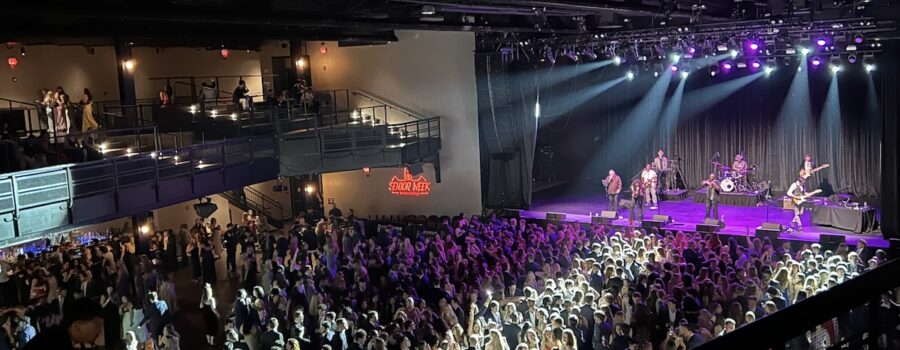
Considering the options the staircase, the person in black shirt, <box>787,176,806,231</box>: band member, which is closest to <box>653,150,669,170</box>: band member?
<box>787,176,806,231</box>: band member

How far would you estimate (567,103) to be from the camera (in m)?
25.2

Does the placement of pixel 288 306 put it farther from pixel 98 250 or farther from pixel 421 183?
pixel 421 183

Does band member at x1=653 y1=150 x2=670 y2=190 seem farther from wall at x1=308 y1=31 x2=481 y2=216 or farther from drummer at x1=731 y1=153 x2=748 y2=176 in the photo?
wall at x1=308 y1=31 x2=481 y2=216

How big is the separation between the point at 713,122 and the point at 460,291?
13821 mm

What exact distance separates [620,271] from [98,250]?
10985 mm

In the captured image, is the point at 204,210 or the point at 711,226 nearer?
the point at 204,210

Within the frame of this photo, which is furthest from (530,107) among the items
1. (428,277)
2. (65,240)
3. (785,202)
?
(65,240)

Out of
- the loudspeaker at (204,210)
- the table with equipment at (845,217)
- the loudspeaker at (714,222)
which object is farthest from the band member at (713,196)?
the loudspeaker at (204,210)

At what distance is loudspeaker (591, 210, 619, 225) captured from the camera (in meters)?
21.2

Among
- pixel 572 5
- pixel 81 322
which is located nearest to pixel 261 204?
pixel 572 5

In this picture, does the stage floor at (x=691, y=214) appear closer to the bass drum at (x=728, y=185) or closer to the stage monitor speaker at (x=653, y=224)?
the stage monitor speaker at (x=653, y=224)

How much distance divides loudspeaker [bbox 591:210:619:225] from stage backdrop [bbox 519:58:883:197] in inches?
171

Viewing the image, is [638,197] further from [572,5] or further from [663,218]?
[572,5]

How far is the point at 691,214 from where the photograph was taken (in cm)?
2138
